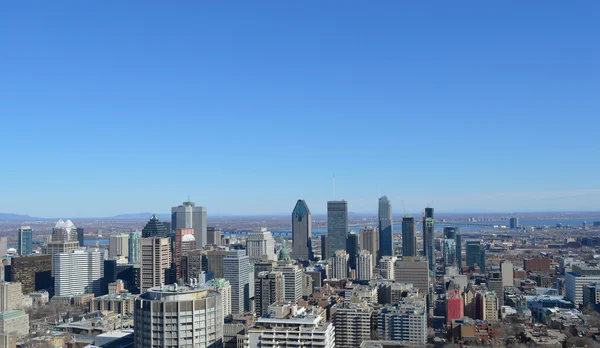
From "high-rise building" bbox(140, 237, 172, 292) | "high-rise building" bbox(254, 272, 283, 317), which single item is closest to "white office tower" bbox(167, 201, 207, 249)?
"high-rise building" bbox(140, 237, 172, 292)

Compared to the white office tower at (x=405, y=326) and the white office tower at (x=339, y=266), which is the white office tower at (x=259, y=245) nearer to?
the white office tower at (x=339, y=266)

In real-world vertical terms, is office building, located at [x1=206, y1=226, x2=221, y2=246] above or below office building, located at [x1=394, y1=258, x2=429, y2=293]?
above

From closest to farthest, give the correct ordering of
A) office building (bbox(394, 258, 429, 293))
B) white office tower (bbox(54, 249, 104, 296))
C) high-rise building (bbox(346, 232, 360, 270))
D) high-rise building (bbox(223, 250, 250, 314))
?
high-rise building (bbox(223, 250, 250, 314)) < white office tower (bbox(54, 249, 104, 296)) < office building (bbox(394, 258, 429, 293)) < high-rise building (bbox(346, 232, 360, 270))

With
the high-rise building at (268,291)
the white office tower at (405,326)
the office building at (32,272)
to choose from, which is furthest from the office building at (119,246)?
the white office tower at (405,326)

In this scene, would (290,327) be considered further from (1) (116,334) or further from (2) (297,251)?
(2) (297,251)

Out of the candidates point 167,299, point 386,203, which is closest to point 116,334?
point 167,299

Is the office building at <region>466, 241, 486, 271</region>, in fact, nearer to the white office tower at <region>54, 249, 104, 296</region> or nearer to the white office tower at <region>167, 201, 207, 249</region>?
the white office tower at <region>167, 201, 207, 249</region>
